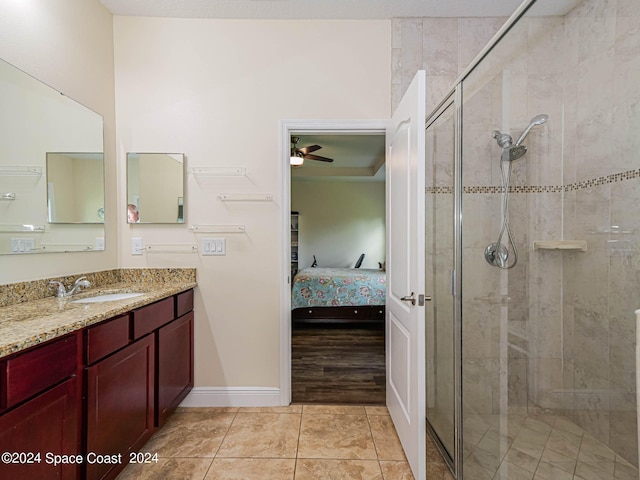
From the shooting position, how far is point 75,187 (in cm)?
196

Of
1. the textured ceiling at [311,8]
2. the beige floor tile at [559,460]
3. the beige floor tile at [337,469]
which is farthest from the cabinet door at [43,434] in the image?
the textured ceiling at [311,8]

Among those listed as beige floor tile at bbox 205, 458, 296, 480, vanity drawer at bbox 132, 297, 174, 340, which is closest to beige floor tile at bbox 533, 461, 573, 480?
beige floor tile at bbox 205, 458, 296, 480

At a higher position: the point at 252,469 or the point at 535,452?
the point at 535,452

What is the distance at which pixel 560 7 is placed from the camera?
1.78 meters

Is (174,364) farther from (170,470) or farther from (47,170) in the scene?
(47,170)

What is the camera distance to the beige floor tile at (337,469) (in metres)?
1.64

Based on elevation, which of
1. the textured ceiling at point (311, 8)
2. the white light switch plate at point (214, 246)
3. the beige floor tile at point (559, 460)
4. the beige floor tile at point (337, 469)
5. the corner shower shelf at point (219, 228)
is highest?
the textured ceiling at point (311, 8)

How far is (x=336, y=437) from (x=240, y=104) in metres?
2.36

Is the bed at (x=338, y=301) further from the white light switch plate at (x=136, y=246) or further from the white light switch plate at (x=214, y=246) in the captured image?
the white light switch plate at (x=136, y=246)

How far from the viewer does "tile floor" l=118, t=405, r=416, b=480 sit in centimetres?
167

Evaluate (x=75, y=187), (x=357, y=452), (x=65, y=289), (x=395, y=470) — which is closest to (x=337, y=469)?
(x=357, y=452)

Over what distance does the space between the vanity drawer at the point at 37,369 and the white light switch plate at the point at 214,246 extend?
116 cm

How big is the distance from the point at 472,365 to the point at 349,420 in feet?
2.99

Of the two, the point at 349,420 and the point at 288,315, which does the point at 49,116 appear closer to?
the point at 288,315
